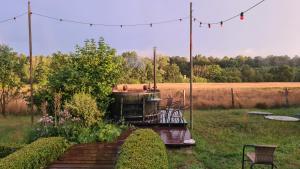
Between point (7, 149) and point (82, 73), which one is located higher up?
point (82, 73)

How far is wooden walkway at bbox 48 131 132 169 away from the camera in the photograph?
6737 millimetres

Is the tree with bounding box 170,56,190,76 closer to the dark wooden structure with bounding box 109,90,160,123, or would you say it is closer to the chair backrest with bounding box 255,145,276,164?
the dark wooden structure with bounding box 109,90,160,123

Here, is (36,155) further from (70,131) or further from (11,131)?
(11,131)

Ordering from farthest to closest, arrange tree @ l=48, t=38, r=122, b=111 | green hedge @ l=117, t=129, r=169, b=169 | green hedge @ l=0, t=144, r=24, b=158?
tree @ l=48, t=38, r=122, b=111, green hedge @ l=0, t=144, r=24, b=158, green hedge @ l=117, t=129, r=169, b=169

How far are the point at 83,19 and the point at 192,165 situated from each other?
9914 mm

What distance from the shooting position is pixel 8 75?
18.6 m

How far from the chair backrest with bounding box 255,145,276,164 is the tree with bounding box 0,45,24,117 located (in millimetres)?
15002

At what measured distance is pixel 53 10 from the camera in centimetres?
1617

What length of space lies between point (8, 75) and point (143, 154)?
1476cm

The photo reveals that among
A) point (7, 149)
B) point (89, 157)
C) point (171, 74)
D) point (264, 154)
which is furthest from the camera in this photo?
point (171, 74)

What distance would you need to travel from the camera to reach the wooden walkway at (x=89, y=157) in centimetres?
674

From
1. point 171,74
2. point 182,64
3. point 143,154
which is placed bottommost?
point 143,154

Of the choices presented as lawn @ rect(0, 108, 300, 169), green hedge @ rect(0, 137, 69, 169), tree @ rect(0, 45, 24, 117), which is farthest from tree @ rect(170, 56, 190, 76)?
green hedge @ rect(0, 137, 69, 169)

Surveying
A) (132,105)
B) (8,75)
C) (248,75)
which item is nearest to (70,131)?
(132,105)
